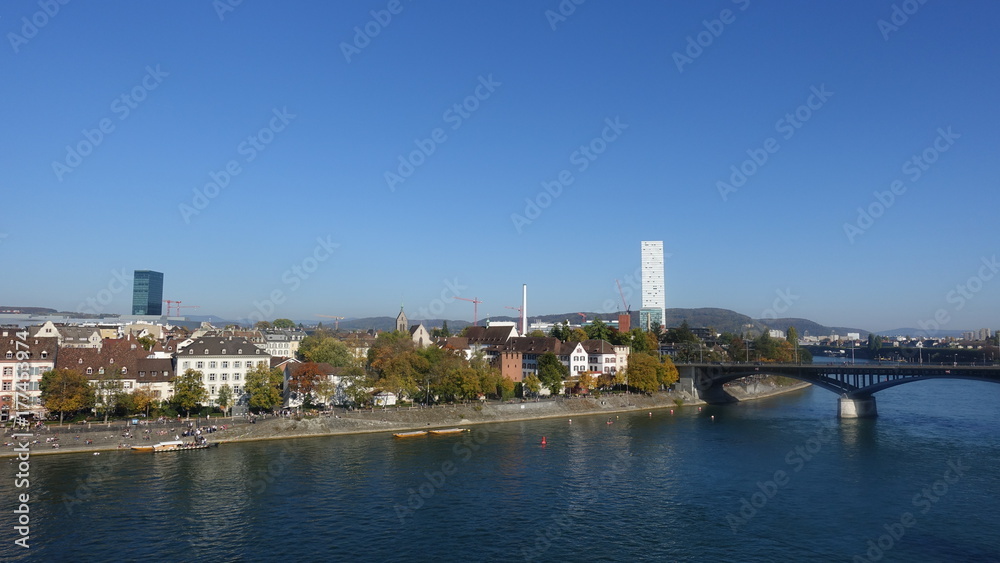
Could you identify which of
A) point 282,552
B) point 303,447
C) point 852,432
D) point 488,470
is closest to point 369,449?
point 303,447

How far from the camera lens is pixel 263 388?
60.7m

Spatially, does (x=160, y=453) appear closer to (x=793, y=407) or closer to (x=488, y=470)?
(x=488, y=470)

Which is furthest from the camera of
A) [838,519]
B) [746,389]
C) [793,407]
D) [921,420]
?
[746,389]

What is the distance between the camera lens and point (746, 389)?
10244 centimetres

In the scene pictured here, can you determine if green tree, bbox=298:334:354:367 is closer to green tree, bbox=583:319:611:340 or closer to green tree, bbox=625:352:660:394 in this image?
green tree, bbox=625:352:660:394

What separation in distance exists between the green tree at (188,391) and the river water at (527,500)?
365 inches

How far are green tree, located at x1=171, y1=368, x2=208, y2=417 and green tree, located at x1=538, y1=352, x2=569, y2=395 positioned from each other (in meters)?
40.4

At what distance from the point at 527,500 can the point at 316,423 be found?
2824 centimetres

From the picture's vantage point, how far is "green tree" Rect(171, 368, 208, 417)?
57.7m

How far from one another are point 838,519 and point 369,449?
34256 mm

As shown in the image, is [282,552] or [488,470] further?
[488,470]

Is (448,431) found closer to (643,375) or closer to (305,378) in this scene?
(305,378)

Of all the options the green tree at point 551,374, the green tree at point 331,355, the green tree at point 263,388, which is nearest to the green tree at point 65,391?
the green tree at point 263,388

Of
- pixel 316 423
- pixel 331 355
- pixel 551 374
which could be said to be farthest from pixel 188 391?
pixel 551 374
